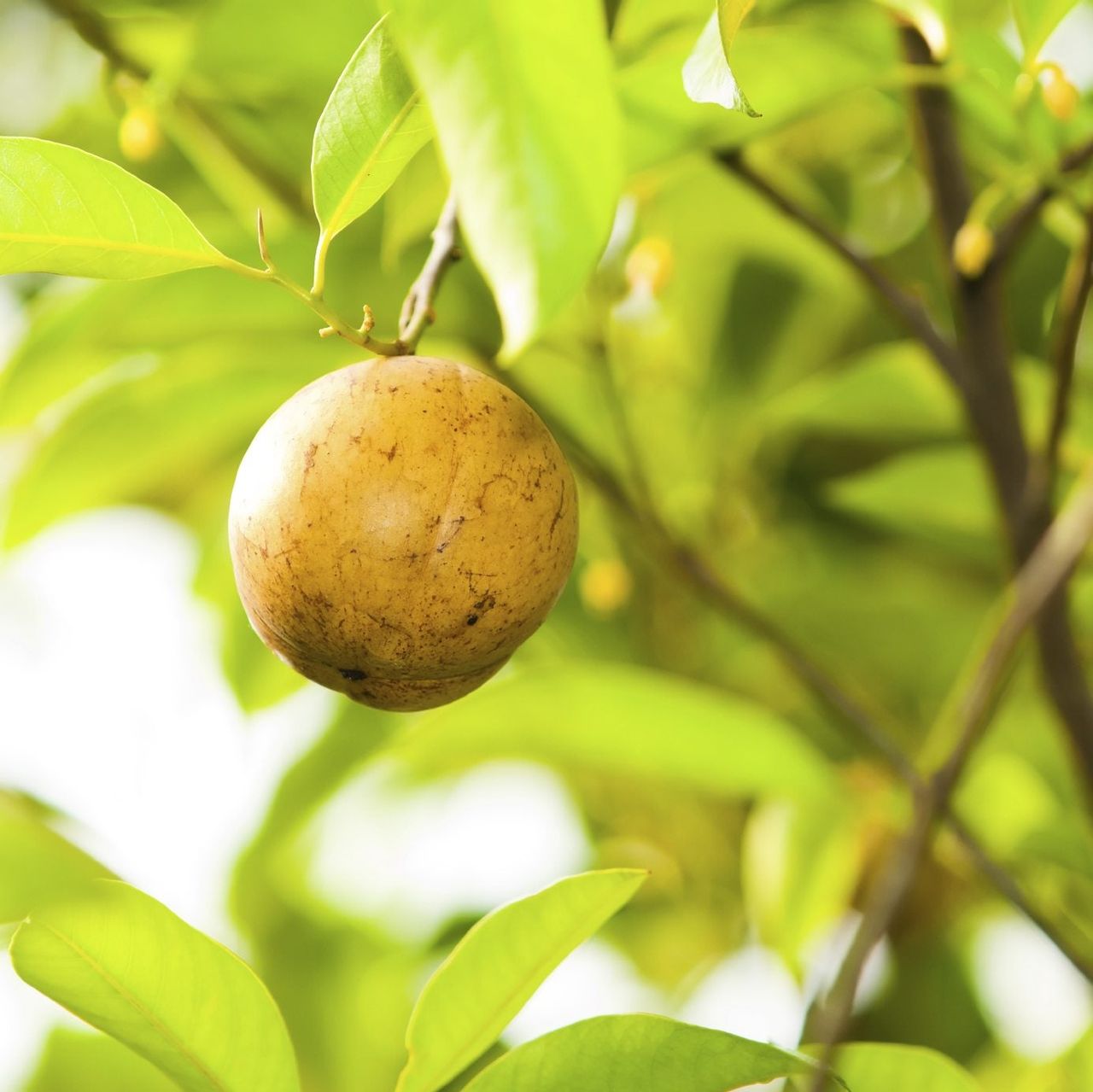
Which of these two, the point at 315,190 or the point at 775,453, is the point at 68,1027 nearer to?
the point at 775,453

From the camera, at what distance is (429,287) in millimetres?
525

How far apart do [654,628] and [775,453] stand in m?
0.23

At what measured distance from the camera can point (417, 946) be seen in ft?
4.42

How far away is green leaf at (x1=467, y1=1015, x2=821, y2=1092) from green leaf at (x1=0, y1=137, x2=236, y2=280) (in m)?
0.36

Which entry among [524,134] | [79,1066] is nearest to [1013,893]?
[524,134]

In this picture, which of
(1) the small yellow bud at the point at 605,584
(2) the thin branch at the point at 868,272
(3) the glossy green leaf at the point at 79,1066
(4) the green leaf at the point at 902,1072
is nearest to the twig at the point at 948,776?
(4) the green leaf at the point at 902,1072

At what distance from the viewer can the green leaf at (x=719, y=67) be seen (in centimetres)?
38

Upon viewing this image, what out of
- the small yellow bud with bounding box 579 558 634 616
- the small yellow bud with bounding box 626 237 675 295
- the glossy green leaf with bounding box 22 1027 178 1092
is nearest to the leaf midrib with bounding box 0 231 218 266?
the small yellow bud with bounding box 626 237 675 295

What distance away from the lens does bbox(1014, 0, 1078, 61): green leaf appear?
640 mm

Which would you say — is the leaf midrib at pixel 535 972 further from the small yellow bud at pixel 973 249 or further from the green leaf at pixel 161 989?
the small yellow bud at pixel 973 249

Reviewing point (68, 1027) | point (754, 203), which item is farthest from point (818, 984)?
point (68, 1027)

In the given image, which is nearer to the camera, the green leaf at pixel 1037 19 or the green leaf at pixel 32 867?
the green leaf at pixel 32 867

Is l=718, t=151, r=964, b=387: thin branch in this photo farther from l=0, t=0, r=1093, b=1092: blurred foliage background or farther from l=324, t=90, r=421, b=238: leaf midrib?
l=324, t=90, r=421, b=238: leaf midrib

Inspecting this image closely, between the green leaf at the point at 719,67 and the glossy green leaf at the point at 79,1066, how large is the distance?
3.69ft
